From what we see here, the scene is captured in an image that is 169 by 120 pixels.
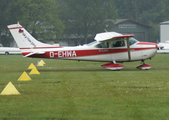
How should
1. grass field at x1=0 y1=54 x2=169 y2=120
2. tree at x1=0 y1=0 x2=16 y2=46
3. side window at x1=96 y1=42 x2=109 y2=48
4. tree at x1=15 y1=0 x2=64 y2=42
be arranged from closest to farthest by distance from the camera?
grass field at x1=0 y1=54 x2=169 y2=120, side window at x1=96 y1=42 x2=109 y2=48, tree at x1=15 y1=0 x2=64 y2=42, tree at x1=0 y1=0 x2=16 y2=46

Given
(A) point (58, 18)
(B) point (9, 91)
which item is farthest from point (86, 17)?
(B) point (9, 91)

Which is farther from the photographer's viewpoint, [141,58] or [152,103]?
[141,58]

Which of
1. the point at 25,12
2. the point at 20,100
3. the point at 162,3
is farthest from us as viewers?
the point at 162,3

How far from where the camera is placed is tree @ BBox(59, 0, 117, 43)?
76.7m

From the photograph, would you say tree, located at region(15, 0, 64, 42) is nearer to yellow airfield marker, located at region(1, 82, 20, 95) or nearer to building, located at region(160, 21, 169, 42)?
building, located at region(160, 21, 169, 42)

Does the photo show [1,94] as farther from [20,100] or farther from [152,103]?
[152,103]

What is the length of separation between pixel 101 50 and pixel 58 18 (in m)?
57.5

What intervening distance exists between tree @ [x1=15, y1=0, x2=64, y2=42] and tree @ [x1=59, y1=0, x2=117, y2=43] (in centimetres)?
547

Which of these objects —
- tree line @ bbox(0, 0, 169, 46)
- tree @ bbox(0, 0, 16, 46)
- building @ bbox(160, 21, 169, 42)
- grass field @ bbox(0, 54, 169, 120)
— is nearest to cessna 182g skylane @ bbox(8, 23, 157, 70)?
grass field @ bbox(0, 54, 169, 120)

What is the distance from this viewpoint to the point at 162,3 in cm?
9756

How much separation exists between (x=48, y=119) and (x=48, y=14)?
212 feet

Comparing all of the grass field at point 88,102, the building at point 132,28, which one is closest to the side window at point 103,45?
the grass field at point 88,102

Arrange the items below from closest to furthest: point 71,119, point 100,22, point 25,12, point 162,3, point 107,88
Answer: point 71,119 < point 107,88 < point 25,12 < point 100,22 < point 162,3

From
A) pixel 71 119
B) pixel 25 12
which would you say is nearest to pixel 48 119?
pixel 71 119
